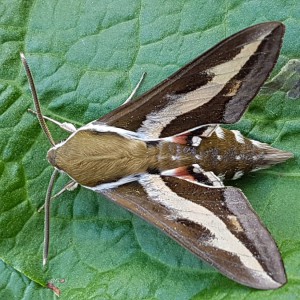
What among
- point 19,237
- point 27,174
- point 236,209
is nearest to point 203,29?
point 236,209

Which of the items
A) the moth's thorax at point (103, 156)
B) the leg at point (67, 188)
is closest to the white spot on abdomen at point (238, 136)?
the moth's thorax at point (103, 156)

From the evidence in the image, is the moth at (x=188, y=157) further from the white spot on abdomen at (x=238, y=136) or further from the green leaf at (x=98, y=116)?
the green leaf at (x=98, y=116)

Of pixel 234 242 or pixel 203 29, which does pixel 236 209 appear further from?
pixel 203 29

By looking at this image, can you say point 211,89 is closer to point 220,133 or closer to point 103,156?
point 220,133

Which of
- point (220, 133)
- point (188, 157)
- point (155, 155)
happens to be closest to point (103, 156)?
point (155, 155)

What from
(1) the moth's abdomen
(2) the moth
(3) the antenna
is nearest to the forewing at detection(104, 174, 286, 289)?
(2) the moth

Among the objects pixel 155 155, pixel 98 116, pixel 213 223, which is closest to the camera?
pixel 213 223

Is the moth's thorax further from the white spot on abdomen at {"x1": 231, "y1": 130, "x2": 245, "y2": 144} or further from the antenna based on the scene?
the white spot on abdomen at {"x1": 231, "y1": 130, "x2": 245, "y2": 144}

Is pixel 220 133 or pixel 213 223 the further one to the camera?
pixel 220 133
